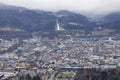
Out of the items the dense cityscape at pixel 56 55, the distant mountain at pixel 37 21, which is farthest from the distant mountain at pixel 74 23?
the dense cityscape at pixel 56 55

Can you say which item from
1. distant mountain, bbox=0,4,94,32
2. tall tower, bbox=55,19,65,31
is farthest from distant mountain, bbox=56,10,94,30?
tall tower, bbox=55,19,65,31

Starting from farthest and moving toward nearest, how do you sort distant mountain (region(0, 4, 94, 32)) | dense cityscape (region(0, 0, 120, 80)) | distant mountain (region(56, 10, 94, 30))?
distant mountain (region(0, 4, 94, 32)) → distant mountain (region(56, 10, 94, 30)) → dense cityscape (region(0, 0, 120, 80))

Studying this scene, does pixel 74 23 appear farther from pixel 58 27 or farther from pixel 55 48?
pixel 55 48

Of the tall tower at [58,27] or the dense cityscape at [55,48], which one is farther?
the tall tower at [58,27]

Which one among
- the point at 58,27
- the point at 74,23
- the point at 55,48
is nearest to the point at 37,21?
the point at 74,23

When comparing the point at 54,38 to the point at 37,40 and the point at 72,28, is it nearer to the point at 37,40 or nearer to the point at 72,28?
the point at 37,40

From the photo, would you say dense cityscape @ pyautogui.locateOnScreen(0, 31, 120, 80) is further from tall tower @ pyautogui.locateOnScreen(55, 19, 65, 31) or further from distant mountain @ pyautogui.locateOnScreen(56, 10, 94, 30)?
distant mountain @ pyautogui.locateOnScreen(56, 10, 94, 30)

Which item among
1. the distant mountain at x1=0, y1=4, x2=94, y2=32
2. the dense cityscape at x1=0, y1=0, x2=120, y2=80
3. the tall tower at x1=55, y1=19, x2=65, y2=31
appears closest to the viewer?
the dense cityscape at x1=0, y1=0, x2=120, y2=80

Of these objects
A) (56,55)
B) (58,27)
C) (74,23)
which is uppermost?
(74,23)

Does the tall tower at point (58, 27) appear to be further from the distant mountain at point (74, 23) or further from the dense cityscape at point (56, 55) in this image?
the dense cityscape at point (56, 55)

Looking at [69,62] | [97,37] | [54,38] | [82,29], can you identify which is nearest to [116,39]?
[97,37]

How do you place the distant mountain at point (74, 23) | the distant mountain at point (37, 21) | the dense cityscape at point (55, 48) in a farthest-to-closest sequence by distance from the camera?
the distant mountain at point (37, 21) → the distant mountain at point (74, 23) → the dense cityscape at point (55, 48)
